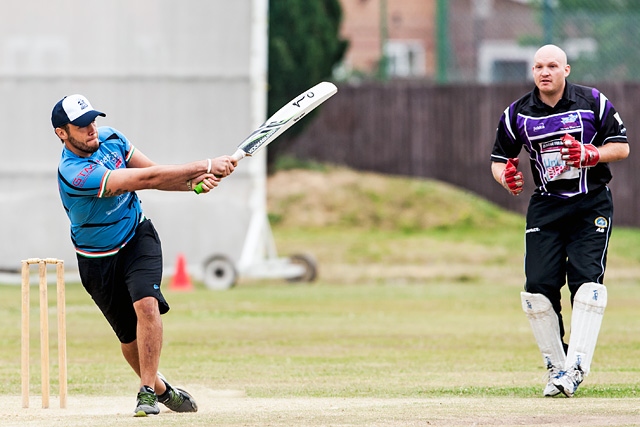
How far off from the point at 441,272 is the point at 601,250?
12.0 m

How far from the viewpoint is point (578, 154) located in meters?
7.49

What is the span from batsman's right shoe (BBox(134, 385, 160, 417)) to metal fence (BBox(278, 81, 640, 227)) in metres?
17.2

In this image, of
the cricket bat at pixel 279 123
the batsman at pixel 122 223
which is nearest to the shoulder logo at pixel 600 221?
the cricket bat at pixel 279 123

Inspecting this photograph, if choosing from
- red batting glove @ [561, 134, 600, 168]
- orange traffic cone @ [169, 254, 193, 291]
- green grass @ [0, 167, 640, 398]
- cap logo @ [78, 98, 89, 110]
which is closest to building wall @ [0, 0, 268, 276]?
green grass @ [0, 167, 640, 398]

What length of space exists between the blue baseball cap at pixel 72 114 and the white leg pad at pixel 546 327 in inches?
105

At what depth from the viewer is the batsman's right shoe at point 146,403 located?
6.98m

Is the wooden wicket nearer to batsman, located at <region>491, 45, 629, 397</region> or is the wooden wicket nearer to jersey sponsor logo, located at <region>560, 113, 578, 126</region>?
batsman, located at <region>491, 45, 629, 397</region>

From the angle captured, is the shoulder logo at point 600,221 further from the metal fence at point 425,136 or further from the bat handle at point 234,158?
the metal fence at point 425,136

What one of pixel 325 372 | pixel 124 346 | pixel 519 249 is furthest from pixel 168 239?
pixel 124 346

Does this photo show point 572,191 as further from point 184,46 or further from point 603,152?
point 184,46

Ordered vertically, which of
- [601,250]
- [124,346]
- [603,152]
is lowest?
[124,346]

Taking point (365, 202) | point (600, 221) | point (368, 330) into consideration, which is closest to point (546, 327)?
point (600, 221)

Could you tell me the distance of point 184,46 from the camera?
19047mm

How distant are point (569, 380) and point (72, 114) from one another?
3046mm
